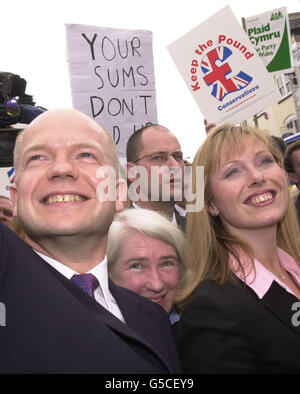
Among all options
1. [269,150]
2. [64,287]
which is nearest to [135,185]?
[269,150]

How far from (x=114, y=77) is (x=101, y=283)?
2.47 m

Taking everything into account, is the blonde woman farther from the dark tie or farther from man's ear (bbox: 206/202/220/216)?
the dark tie

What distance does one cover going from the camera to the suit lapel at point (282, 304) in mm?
1424

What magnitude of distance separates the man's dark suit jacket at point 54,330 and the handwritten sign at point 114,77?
7.91ft

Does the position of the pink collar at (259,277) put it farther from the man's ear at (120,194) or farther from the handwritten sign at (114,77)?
the handwritten sign at (114,77)

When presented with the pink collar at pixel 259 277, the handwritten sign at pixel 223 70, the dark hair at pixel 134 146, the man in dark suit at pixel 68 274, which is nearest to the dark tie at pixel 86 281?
the man in dark suit at pixel 68 274

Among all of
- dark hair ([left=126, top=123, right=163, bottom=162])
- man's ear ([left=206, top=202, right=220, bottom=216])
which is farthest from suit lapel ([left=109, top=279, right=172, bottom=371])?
dark hair ([left=126, top=123, right=163, bottom=162])

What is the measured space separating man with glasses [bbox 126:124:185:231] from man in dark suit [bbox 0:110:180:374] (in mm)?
1222

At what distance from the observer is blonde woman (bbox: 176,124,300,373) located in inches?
52.4

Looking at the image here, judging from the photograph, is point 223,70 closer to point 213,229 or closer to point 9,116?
point 9,116

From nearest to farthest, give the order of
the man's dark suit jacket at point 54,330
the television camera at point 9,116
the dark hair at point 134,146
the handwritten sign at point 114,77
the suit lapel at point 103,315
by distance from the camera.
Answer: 1. the man's dark suit jacket at point 54,330
2. the suit lapel at point 103,315
3. the television camera at point 9,116
4. the dark hair at point 134,146
5. the handwritten sign at point 114,77

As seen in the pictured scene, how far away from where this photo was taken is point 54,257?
4.80ft

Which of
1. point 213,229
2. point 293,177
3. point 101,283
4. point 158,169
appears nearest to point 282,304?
point 213,229

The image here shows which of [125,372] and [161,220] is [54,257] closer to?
[125,372]
